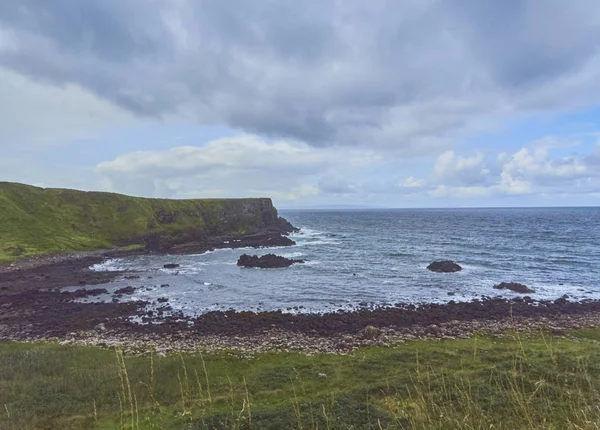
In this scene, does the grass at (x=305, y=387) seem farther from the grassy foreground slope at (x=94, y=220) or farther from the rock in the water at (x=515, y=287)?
the grassy foreground slope at (x=94, y=220)

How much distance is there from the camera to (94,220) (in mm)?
91312

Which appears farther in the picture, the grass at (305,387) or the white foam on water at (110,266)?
the white foam on water at (110,266)

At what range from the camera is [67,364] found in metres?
20.9

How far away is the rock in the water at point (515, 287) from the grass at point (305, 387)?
16.4 metres

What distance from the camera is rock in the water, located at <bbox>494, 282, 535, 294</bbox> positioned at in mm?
41031

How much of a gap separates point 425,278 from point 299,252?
112 feet

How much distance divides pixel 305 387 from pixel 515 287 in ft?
116

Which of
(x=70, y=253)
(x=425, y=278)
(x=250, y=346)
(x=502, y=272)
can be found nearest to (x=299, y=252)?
(x=425, y=278)

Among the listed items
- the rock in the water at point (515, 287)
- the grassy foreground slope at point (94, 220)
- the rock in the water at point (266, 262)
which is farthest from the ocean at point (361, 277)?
the grassy foreground slope at point (94, 220)

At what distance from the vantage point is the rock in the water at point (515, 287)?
41031 mm

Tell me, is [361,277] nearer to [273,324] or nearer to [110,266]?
[273,324]

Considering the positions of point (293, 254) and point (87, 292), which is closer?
point (87, 292)

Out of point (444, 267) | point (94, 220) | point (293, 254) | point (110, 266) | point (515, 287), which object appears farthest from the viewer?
point (94, 220)

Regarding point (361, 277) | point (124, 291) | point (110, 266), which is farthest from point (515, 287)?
point (110, 266)
